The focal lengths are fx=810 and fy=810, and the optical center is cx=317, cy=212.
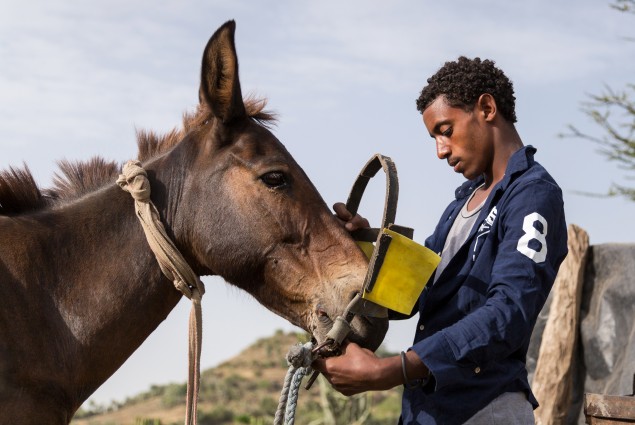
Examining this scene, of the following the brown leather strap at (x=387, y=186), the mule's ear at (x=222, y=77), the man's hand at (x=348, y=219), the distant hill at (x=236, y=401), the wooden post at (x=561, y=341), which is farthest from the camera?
the distant hill at (x=236, y=401)

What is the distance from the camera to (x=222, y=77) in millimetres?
3189

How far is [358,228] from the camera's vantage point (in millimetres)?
3312

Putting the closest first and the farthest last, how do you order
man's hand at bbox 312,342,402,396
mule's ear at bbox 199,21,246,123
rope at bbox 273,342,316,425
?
man's hand at bbox 312,342,402,396 < rope at bbox 273,342,316,425 < mule's ear at bbox 199,21,246,123

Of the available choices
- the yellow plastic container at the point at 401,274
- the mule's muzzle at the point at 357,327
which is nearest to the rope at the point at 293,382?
the mule's muzzle at the point at 357,327

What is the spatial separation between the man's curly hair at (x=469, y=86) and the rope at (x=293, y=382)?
1.10 meters

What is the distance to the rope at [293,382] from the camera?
108 inches

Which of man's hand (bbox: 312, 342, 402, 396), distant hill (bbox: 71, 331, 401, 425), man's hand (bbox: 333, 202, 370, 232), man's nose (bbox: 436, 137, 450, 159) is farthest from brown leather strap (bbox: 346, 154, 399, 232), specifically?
distant hill (bbox: 71, 331, 401, 425)

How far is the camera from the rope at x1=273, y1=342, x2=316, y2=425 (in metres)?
2.76

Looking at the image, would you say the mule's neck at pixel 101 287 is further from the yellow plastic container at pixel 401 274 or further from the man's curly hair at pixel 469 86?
the man's curly hair at pixel 469 86

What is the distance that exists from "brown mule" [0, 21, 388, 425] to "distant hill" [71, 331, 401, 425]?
13898mm

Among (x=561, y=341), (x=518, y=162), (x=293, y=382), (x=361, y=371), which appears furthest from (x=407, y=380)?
(x=561, y=341)

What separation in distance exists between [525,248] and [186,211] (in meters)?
1.29

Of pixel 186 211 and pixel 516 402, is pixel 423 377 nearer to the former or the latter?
pixel 516 402

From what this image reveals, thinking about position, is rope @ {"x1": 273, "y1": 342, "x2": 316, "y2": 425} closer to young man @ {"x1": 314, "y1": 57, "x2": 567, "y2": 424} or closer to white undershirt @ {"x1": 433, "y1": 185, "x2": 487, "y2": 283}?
young man @ {"x1": 314, "y1": 57, "x2": 567, "y2": 424}
